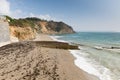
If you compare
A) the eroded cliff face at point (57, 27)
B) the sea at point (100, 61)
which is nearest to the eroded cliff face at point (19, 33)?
the sea at point (100, 61)

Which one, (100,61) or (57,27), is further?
(57,27)

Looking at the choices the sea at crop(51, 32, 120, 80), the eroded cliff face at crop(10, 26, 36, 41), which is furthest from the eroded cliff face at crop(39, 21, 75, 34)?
the sea at crop(51, 32, 120, 80)

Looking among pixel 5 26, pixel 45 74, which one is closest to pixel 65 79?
pixel 45 74

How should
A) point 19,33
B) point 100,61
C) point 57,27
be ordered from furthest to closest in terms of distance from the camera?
1. point 57,27
2. point 19,33
3. point 100,61

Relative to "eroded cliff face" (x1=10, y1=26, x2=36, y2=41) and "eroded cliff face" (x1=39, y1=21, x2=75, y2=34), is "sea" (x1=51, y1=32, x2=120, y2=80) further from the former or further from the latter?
"eroded cliff face" (x1=39, y1=21, x2=75, y2=34)

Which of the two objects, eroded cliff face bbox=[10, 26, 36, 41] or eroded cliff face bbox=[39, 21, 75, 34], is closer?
eroded cliff face bbox=[10, 26, 36, 41]

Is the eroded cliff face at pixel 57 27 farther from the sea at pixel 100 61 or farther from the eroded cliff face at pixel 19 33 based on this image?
the sea at pixel 100 61

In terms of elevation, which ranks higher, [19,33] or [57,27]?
[57,27]

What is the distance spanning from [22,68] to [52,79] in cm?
326

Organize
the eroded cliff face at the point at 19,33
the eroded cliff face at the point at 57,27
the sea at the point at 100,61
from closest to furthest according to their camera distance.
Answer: the sea at the point at 100,61
the eroded cliff face at the point at 19,33
the eroded cliff face at the point at 57,27

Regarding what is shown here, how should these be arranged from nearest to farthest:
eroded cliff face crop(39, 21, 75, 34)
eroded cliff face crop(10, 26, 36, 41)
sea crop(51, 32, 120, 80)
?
sea crop(51, 32, 120, 80) → eroded cliff face crop(10, 26, 36, 41) → eroded cliff face crop(39, 21, 75, 34)

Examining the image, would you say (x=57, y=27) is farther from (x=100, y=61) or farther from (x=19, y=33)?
(x=100, y=61)

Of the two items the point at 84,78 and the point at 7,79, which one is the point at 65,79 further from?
the point at 7,79

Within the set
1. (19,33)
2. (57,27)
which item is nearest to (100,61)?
(19,33)
